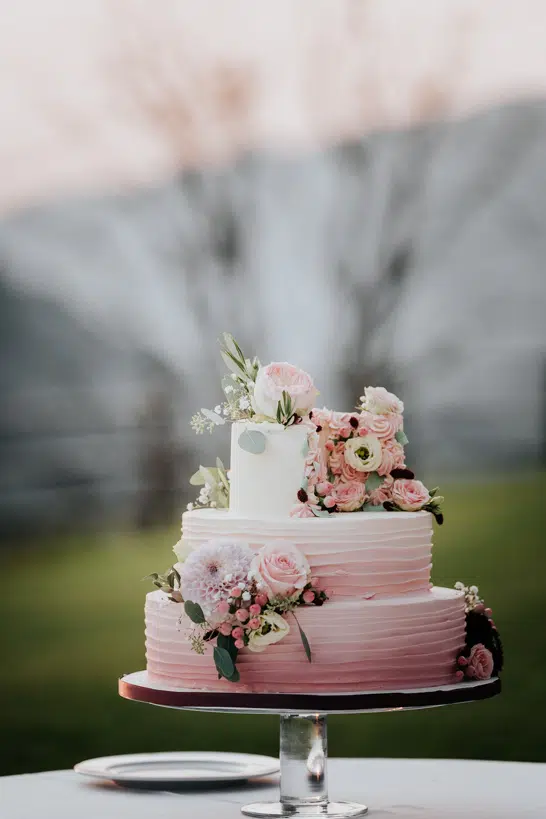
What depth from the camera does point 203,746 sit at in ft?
28.8

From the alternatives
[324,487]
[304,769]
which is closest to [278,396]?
[324,487]

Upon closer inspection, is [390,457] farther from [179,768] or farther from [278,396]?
[179,768]

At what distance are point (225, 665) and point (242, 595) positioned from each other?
0.19m

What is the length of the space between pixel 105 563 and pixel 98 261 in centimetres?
201

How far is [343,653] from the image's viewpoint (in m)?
3.75

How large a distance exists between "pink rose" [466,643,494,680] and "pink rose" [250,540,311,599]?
1.99ft

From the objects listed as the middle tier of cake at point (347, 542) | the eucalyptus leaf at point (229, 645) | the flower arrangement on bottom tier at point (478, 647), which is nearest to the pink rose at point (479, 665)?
the flower arrangement on bottom tier at point (478, 647)

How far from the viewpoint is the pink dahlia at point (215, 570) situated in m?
3.76

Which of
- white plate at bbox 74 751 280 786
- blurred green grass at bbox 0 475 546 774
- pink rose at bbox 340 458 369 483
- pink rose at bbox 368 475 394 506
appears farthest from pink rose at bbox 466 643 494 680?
blurred green grass at bbox 0 475 546 774

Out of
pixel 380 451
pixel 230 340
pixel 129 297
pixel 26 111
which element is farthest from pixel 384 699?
pixel 26 111

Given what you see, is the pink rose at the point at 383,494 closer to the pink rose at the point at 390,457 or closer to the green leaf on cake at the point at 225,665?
the pink rose at the point at 390,457

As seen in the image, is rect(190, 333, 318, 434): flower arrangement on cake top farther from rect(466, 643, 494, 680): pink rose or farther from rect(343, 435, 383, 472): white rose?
rect(466, 643, 494, 680): pink rose

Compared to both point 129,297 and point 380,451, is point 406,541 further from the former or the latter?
point 129,297

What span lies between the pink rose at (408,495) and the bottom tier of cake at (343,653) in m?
0.29
